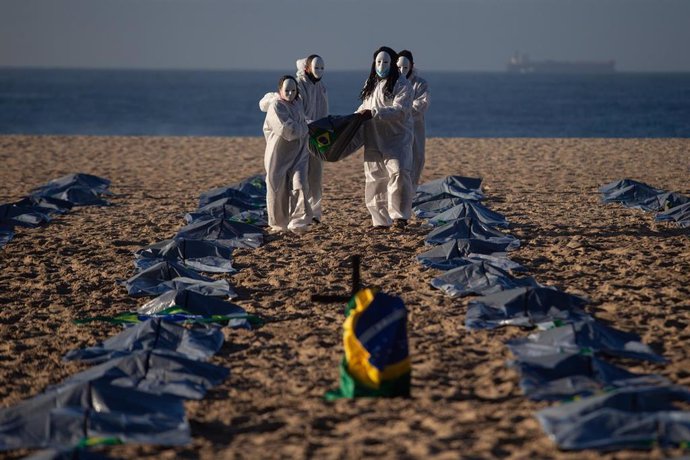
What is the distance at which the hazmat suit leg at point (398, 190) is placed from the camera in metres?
10.9

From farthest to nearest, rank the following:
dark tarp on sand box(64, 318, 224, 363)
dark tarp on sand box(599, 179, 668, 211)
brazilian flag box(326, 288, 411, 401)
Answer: dark tarp on sand box(599, 179, 668, 211), dark tarp on sand box(64, 318, 224, 363), brazilian flag box(326, 288, 411, 401)

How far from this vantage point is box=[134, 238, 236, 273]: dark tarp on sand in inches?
385

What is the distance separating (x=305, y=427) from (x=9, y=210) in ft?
25.2

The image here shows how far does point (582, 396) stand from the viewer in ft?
19.5

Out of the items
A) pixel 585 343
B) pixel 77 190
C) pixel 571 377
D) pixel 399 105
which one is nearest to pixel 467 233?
pixel 399 105

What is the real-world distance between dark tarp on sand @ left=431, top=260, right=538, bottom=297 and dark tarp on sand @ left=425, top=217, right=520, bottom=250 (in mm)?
1574

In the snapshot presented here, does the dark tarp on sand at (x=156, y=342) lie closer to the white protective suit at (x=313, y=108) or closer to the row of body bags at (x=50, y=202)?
the white protective suit at (x=313, y=108)

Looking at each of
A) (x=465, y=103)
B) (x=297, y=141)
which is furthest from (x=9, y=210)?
(x=465, y=103)

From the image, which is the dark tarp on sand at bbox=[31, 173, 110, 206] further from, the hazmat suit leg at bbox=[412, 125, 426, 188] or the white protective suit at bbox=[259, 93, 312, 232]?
the hazmat suit leg at bbox=[412, 125, 426, 188]

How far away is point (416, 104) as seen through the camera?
37.4ft

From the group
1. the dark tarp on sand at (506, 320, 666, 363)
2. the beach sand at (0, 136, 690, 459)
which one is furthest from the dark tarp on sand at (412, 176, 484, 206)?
the dark tarp on sand at (506, 320, 666, 363)

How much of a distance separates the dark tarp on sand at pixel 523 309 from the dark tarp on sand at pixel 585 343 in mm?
463

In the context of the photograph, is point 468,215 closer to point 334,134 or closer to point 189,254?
point 334,134

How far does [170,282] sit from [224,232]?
2126mm
